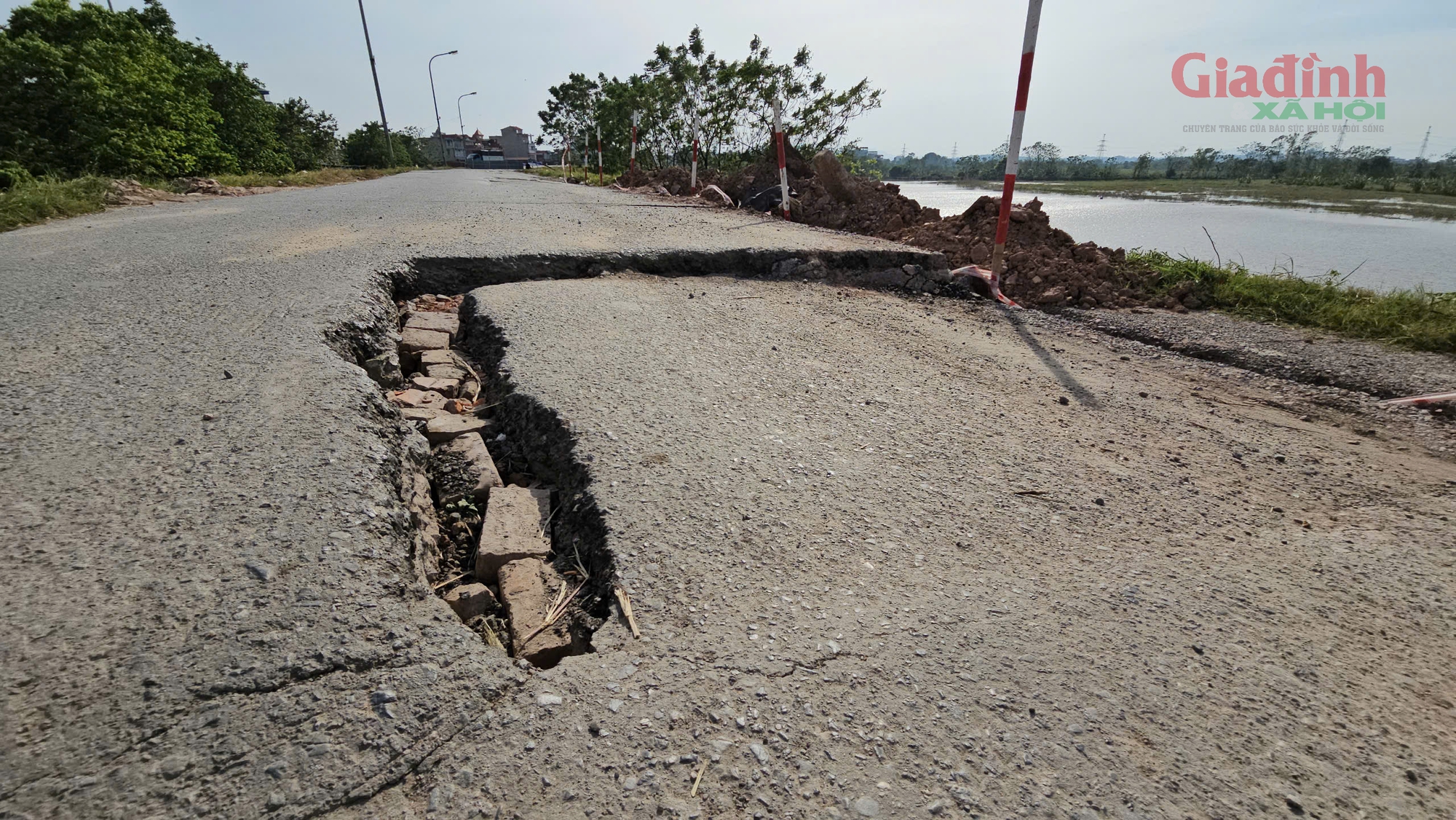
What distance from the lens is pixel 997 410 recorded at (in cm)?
277

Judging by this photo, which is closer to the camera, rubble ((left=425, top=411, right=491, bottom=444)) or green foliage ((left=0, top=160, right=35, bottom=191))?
rubble ((left=425, top=411, right=491, bottom=444))

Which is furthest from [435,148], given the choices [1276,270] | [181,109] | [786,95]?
[1276,270]

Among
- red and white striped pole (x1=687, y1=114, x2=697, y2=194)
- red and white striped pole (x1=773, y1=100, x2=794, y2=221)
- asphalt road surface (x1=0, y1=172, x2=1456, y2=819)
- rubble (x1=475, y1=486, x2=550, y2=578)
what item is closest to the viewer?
asphalt road surface (x1=0, y1=172, x2=1456, y2=819)

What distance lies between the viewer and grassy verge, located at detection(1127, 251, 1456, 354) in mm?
3686

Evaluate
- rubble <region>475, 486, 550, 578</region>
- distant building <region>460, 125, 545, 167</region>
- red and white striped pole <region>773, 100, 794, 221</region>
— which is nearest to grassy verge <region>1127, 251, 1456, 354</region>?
red and white striped pole <region>773, 100, 794, 221</region>

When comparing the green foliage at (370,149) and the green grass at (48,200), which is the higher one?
the green foliage at (370,149)

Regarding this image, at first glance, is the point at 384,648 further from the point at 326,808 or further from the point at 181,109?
the point at 181,109

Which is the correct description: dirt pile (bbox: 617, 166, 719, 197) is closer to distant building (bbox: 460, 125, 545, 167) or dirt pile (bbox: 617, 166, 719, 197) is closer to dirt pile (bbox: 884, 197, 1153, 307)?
dirt pile (bbox: 884, 197, 1153, 307)

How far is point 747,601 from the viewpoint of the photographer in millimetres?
1579

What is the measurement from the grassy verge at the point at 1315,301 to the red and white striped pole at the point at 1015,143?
1196 millimetres

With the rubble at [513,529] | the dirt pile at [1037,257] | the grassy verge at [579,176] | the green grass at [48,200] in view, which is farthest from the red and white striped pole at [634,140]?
the rubble at [513,529]

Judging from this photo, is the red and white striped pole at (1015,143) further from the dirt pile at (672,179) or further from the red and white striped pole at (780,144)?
the dirt pile at (672,179)

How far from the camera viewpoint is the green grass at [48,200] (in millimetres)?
6168

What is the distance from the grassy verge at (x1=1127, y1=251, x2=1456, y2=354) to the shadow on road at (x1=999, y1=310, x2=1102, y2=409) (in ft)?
4.68
